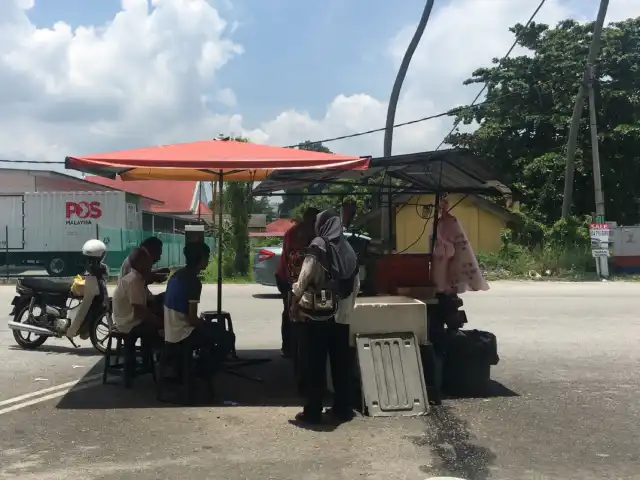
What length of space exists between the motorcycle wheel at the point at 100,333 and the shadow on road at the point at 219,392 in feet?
2.61

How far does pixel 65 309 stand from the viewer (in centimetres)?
840

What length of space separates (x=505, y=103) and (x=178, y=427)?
92.3 feet

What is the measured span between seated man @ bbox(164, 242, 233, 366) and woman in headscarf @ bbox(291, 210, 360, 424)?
1.08m

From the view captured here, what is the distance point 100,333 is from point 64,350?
2.17 ft

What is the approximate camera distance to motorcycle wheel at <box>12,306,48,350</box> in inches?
340

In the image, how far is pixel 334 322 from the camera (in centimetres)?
535

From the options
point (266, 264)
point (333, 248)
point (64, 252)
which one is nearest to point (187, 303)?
point (333, 248)

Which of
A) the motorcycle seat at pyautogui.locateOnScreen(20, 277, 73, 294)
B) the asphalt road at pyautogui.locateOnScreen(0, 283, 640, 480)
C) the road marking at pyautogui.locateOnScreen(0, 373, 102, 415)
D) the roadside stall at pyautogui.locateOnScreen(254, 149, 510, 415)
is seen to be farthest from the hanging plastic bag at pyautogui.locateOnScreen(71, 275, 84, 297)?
the roadside stall at pyautogui.locateOnScreen(254, 149, 510, 415)

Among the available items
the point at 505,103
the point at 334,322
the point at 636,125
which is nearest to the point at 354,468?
the point at 334,322

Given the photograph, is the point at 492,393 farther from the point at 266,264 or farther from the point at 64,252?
the point at 64,252

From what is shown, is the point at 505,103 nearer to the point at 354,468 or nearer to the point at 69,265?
the point at 69,265

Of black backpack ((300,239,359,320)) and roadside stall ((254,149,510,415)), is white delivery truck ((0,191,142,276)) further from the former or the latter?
black backpack ((300,239,359,320))

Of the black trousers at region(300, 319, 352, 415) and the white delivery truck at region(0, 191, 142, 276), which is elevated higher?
the white delivery truck at region(0, 191, 142, 276)

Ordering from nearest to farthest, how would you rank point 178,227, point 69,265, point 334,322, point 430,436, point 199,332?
point 430,436 < point 334,322 < point 199,332 < point 69,265 < point 178,227
